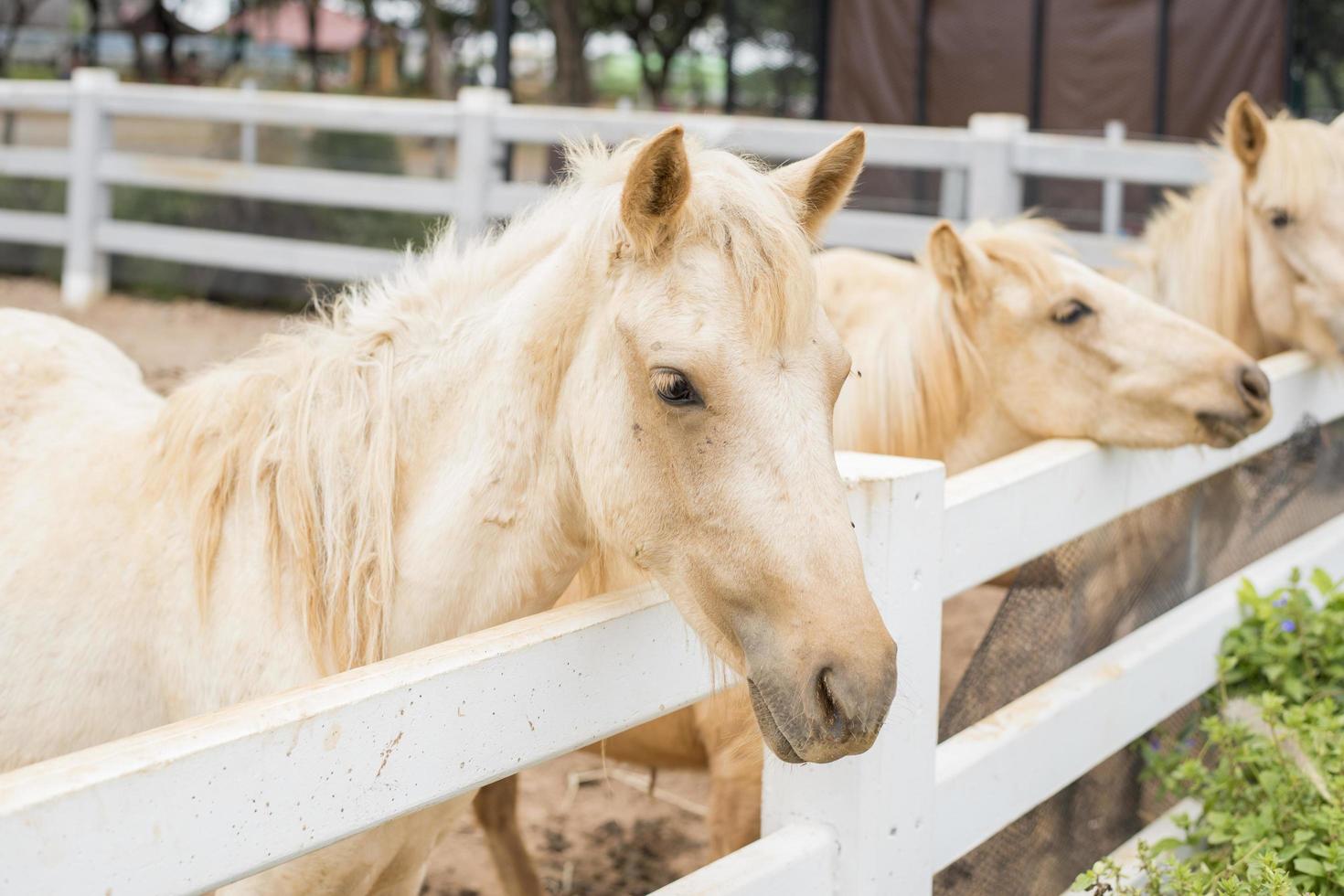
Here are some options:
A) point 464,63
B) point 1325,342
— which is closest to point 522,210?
point 1325,342

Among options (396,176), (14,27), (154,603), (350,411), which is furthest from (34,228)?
(14,27)

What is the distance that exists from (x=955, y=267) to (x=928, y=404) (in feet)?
1.12

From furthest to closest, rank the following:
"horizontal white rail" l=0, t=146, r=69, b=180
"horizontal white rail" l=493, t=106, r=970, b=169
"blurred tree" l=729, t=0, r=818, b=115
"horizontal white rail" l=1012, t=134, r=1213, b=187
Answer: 1. "blurred tree" l=729, t=0, r=818, b=115
2. "horizontal white rail" l=0, t=146, r=69, b=180
3. "horizontal white rail" l=493, t=106, r=970, b=169
4. "horizontal white rail" l=1012, t=134, r=1213, b=187

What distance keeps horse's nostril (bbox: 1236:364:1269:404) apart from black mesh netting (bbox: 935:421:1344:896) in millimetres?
407

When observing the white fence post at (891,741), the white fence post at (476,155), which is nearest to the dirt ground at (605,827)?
the white fence post at (891,741)

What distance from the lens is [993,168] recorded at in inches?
253

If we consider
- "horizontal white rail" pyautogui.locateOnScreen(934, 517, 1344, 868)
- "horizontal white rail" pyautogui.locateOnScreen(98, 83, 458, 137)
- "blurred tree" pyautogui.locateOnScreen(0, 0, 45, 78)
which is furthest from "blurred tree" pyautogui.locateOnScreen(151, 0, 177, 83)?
"horizontal white rail" pyautogui.locateOnScreen(934, 517, 1344, 868)

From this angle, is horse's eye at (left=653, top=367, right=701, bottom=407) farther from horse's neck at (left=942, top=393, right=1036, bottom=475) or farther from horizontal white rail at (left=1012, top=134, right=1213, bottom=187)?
horizontal white rail at (left=1012, top=134, right=1213, bottom=187)

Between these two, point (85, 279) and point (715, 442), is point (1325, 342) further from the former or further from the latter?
point (85, 279)

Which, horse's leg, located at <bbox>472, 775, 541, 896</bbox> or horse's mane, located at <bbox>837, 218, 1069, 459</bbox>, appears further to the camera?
horse's mane, located at <bbox>837, 218, 1069, 459</bbox>

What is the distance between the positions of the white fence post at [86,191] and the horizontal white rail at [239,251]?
0.11 meters

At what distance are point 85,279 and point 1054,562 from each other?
8.36m

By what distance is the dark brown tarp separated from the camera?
390 inches

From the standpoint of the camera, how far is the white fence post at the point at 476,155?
7.99 metres
